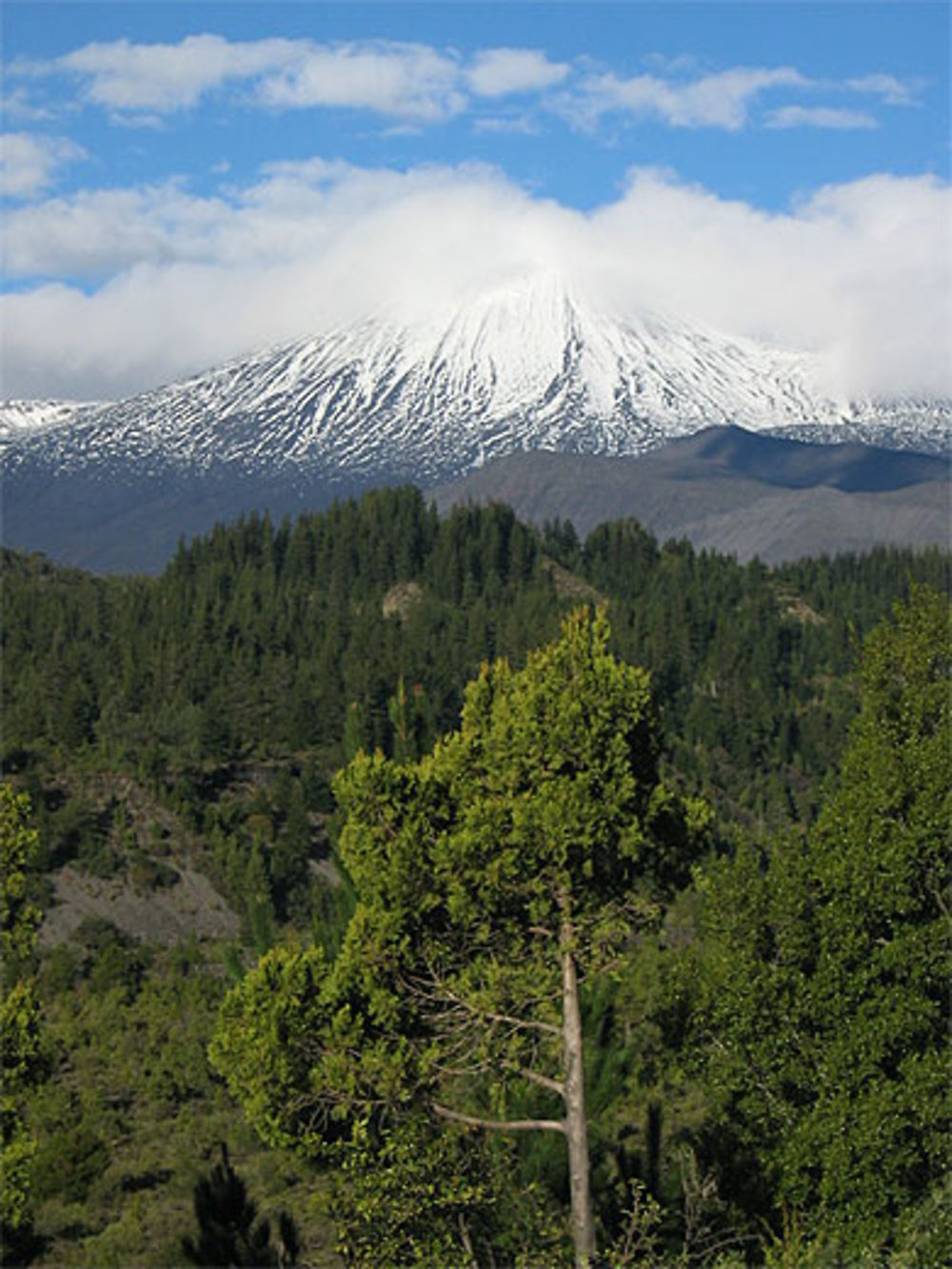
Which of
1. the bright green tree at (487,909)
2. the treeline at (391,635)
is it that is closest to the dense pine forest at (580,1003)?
the bright green tree at (487,909)

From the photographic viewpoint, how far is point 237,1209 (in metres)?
19.0

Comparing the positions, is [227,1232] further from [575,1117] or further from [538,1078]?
[575,1117]

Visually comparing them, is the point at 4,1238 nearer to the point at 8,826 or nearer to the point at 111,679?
the point at 8,826

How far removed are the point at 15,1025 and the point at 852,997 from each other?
31.3ft

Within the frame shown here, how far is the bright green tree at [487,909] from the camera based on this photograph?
13352mm

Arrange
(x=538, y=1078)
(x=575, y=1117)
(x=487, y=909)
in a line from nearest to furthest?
1. (x=575, y=1117)
2. (x=538, y=1078)
3. (x=487, y=909)

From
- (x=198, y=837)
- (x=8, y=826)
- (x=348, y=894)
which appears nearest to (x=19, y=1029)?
(x=8, y=826)

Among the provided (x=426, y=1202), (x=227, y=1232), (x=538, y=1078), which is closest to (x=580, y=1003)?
(x=538, y=1078)

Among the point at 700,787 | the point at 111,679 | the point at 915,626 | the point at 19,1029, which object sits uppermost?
the point at 915,626

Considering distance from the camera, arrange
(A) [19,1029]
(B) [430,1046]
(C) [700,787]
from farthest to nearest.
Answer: (C) [700,787] → (A) [19,1029] → (B) [430,1046]

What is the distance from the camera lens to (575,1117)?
13211mm

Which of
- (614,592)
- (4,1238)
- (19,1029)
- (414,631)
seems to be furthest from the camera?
(614,592)

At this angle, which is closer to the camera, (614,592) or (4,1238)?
(4,1238)

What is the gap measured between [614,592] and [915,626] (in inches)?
5192
